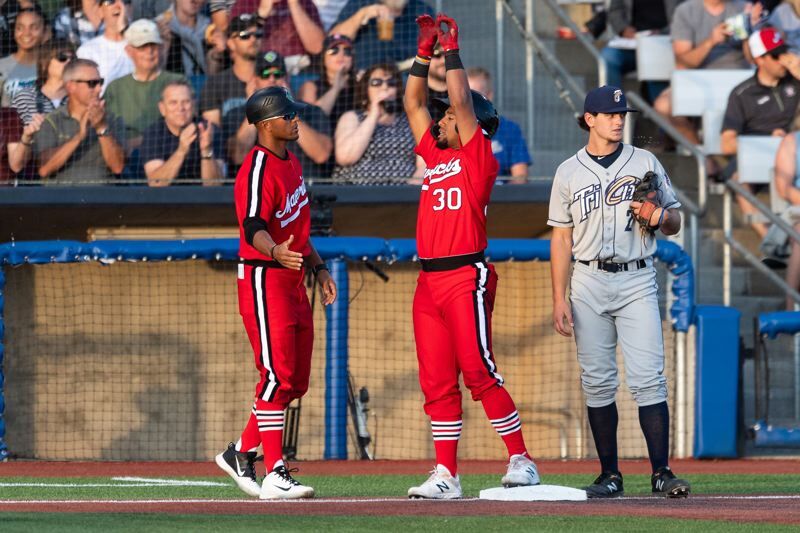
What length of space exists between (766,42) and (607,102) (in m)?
5.78

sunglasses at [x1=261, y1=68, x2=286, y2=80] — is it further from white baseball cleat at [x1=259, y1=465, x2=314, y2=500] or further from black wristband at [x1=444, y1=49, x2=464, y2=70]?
white baseball cleat at [x1=259, y1=465, x2=314, y2=500]

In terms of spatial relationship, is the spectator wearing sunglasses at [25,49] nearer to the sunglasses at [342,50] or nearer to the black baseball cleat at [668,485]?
the sunglasses at [342,50]

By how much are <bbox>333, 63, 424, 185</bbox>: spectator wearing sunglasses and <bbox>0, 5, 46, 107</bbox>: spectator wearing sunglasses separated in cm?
253

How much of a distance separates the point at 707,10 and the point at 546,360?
138 inches

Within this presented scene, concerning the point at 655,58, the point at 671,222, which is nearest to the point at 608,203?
the point at 671,222

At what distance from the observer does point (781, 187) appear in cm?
1136

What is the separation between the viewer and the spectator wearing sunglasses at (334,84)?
11203 millimetres

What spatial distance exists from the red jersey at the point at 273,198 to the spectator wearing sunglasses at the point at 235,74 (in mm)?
4502

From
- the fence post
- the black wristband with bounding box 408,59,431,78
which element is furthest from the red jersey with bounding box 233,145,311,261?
the fence post

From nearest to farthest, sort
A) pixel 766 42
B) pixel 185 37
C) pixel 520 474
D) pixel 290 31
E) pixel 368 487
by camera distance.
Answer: pixel 520 474
pixel 368 487
pixel 185 37
pixel 290 31
pixel 766 42

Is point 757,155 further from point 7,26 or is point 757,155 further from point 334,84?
point 7,26

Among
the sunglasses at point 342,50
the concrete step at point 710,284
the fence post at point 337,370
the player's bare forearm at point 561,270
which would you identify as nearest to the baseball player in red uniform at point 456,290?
the player's bare forearm at point 561,270

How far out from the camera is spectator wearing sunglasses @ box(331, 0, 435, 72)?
37.4 ft

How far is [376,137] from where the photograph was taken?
439 inches
